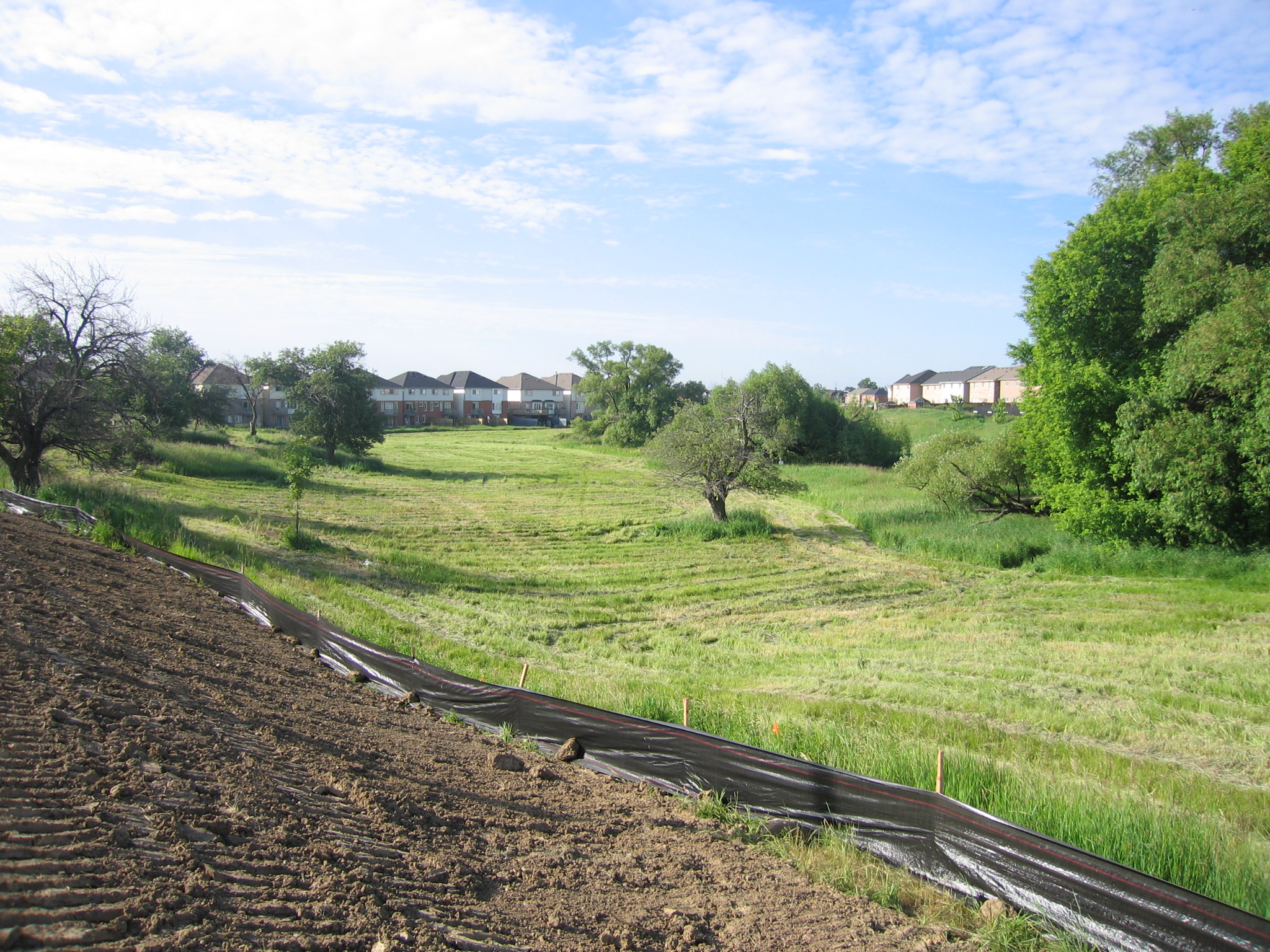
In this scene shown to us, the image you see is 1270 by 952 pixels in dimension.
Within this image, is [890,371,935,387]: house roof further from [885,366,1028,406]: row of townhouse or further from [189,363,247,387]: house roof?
[189,363,247,387]: house roof

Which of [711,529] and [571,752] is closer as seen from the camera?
[571,752]

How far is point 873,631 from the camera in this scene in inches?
668

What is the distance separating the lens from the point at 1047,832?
6.36m

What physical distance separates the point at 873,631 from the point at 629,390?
62.9 m

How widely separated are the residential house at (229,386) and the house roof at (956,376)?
103m

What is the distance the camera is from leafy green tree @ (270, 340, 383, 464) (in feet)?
160

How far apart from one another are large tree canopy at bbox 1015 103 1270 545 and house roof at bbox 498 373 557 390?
100911 mm

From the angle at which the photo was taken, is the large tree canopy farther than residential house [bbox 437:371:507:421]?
No

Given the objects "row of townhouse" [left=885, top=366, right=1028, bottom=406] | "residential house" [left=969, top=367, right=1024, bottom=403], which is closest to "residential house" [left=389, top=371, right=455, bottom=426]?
"row of townhouse" [left=885, top=366, right=1028, bottom=406]

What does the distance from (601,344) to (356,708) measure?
73.1 meters

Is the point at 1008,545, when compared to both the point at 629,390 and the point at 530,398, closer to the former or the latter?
the point at 629,390

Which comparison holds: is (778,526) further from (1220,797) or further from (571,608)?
(1220,797)

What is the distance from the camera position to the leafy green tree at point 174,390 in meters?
26.8

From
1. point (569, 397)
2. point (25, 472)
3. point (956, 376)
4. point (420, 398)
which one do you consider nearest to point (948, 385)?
point (956, 376)
